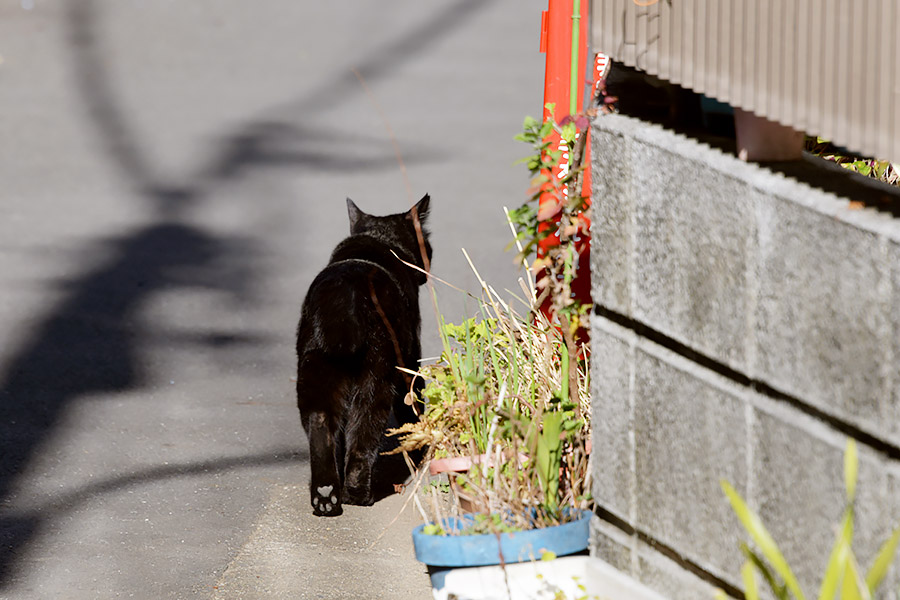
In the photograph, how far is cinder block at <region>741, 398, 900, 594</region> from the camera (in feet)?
7.59

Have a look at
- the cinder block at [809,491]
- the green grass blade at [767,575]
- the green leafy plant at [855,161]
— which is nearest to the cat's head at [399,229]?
the green leafy plant at [855,161]

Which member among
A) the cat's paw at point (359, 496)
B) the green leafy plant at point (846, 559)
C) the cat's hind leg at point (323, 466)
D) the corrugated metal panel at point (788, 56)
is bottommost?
the cat's paw at point (359, 496)

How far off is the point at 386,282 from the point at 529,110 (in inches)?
220

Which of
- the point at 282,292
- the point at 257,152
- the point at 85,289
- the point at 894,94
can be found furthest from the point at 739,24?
the point at 257,152

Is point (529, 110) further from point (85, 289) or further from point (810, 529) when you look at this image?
point (810, 529)

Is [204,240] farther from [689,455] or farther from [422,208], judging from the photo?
[689,455]

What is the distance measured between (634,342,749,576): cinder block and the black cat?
1.46 meters

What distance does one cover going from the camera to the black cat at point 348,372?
429cm

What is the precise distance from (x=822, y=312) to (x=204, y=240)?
5525 mm

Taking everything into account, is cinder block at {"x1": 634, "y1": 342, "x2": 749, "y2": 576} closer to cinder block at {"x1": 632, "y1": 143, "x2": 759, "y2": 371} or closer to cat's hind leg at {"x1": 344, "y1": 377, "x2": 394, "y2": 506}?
cinder block at {"x1": 632, "y1": 143, "x2": 759, "y2": 371}

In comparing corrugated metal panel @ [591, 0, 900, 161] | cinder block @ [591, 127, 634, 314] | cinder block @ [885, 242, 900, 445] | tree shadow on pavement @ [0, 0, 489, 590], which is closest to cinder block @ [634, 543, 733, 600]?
cinder block @ [591, 127, 634, 314]

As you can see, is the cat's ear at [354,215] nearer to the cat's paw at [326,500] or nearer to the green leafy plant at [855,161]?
the cat's paw at [326,500]

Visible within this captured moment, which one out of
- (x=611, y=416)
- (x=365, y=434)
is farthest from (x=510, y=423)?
(x=365, y=434)

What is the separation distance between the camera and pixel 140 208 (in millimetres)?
7906
